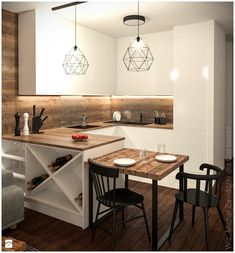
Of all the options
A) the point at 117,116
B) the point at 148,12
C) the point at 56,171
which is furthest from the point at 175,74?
the point at 56,171

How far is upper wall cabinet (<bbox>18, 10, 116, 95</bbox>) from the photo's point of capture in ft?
11.3

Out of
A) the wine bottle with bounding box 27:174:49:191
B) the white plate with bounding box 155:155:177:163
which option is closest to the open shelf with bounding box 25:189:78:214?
the wine bottle with bounding box 27:174:49:191

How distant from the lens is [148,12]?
3.47m

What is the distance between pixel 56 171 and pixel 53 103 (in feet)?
4.99

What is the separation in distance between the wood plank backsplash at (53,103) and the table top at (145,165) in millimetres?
1537

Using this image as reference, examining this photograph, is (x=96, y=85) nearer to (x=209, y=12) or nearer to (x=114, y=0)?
(x=114, y=0)

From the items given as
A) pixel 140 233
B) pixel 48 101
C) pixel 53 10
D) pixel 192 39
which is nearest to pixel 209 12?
pixel 192 39

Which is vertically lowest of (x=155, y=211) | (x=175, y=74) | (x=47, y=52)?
(x=155, y=211)

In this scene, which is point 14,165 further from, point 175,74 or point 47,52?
point 175,74

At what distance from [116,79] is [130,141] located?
53.6 inches

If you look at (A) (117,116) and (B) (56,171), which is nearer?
(B) (56,171)

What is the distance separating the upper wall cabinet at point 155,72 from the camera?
4438 mm

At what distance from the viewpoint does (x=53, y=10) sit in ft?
11.3

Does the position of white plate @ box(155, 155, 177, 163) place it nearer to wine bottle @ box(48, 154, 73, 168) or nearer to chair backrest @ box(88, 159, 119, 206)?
chair backrest @ box(88, 159, 119, 206)
